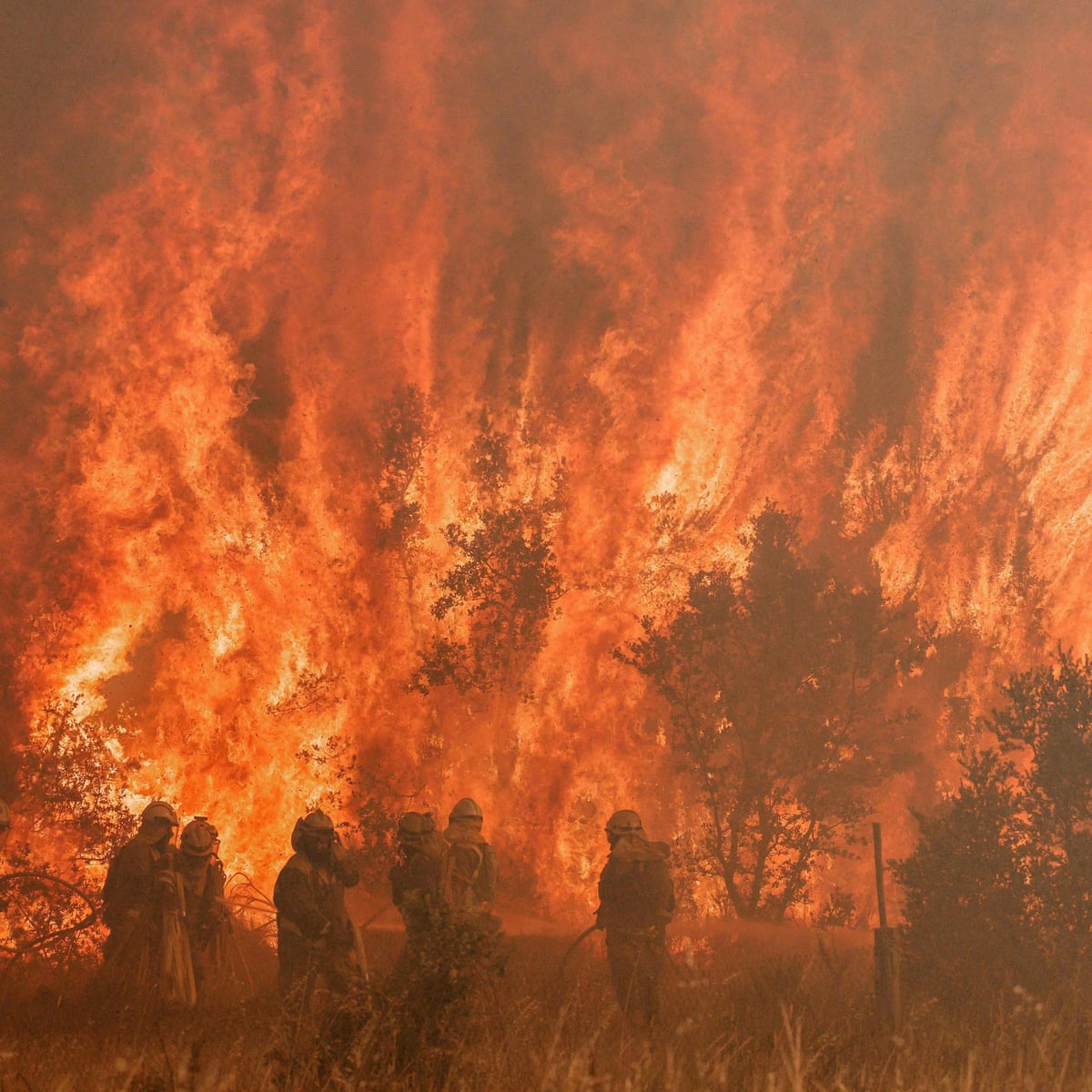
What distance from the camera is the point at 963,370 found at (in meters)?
36.8

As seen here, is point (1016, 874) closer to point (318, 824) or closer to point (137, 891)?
point (318, 824)

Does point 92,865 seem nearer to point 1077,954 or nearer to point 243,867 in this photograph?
point 243,867

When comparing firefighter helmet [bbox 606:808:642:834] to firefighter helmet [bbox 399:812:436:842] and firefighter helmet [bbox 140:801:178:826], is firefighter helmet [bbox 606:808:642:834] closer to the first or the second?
firefighter helmet [bbox 399:812:436:842]

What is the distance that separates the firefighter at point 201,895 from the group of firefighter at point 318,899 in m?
0.01

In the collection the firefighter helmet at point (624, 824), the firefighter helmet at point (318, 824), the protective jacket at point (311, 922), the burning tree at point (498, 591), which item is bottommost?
the protective jacket at point (311, 922)

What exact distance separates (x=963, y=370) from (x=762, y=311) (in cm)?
762

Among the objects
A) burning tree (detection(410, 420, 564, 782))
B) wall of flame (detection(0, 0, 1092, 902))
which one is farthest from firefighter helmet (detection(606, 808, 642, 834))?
burning tree (detection(410, 420, 564, 782))

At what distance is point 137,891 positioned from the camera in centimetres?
1361

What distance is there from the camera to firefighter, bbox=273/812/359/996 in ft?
39.2

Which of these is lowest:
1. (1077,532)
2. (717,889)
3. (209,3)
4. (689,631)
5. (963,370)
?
(717,889)

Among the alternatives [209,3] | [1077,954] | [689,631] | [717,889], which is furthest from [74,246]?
[1077,954]

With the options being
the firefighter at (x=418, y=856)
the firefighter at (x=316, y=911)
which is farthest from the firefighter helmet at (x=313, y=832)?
the firefighter at (x=418, y=856)

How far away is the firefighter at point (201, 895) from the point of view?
46.4 feet

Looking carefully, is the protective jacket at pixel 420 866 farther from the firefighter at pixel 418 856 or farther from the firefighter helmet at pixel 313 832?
the firefighter helmet at pixel 313 832
